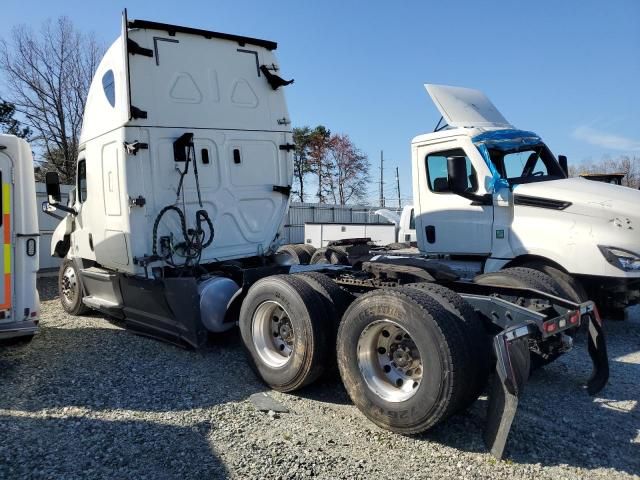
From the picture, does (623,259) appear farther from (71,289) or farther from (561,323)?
(71,289)

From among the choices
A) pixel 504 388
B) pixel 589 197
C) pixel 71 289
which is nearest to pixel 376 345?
pixel 504 388

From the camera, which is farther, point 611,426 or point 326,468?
point 611,426

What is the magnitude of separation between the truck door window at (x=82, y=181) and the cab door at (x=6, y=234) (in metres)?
1.97

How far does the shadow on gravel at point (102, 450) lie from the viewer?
319cm

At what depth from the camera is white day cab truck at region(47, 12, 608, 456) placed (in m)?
3.52

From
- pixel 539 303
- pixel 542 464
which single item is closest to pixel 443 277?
pixel 539 303

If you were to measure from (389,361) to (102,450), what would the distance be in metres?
2.12

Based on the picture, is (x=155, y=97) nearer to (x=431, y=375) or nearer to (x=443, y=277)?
(x=443, y=277)

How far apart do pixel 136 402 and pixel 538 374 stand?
3870 mm

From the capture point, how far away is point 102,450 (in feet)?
11.4

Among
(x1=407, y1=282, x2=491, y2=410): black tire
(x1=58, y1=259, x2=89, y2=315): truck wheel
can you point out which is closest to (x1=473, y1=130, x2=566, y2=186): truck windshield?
(x1=407, y1=282, x2=491, y2=410): black tire

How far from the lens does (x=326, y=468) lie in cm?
325

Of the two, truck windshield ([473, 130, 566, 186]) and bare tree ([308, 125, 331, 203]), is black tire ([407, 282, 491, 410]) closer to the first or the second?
truck windshield ([473, 130, 566, 186])

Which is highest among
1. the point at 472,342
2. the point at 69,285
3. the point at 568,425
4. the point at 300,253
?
the point at 300,253
